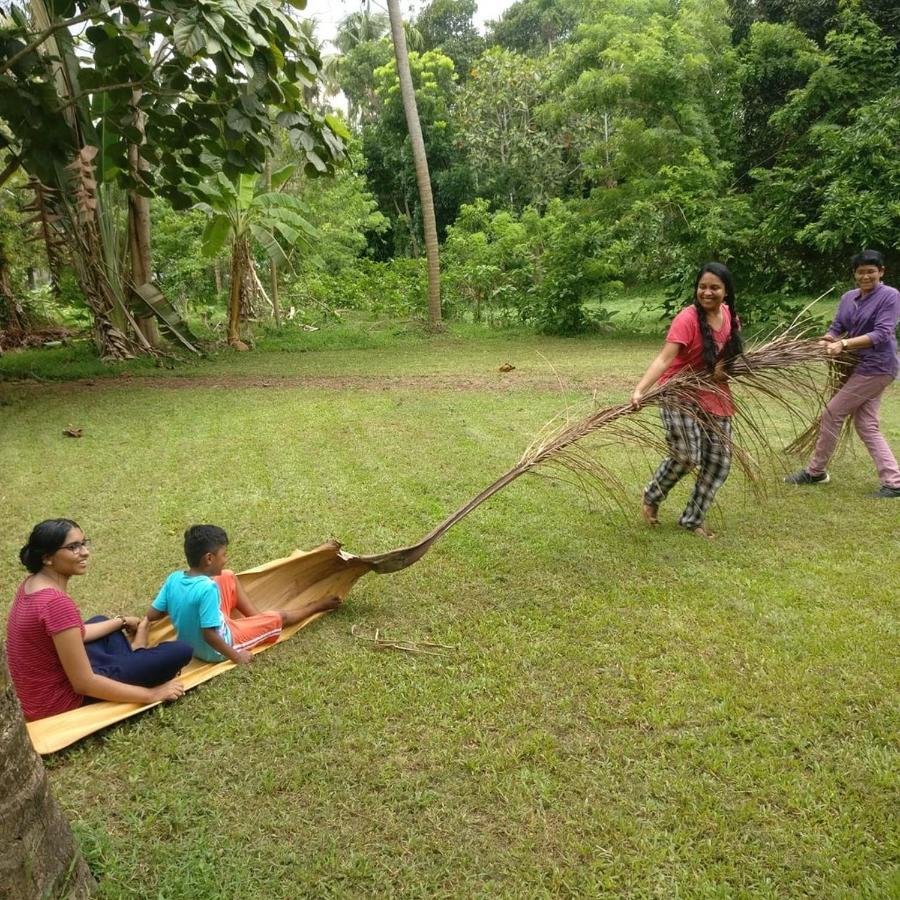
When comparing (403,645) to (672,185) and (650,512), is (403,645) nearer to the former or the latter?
(650,512)

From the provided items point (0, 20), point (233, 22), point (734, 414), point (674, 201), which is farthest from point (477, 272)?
point (734, 414)

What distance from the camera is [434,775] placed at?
2.23 metres

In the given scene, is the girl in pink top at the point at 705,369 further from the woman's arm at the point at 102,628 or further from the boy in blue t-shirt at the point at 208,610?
the woman's arm at the point at 102,628

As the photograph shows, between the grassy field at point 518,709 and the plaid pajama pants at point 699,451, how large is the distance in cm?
33

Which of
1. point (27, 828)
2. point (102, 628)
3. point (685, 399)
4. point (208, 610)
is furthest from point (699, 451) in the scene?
point (27, 828)

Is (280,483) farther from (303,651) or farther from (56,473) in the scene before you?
(303,651)

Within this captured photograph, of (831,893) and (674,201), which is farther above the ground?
(674,201)

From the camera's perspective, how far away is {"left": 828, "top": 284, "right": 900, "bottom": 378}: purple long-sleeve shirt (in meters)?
4.28

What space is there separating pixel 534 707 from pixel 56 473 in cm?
469

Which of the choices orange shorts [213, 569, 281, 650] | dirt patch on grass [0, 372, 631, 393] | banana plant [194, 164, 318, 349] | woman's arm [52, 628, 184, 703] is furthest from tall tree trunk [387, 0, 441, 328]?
woman's arm [52, 628, 184, 703]

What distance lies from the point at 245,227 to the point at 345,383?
159 inches

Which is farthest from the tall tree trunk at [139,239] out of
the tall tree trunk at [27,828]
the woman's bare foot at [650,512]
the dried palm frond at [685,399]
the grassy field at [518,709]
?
the tall tree trunk at [27,828]

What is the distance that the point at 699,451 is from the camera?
3.81 m

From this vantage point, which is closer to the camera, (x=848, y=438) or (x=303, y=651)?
(x=303, y=651)
